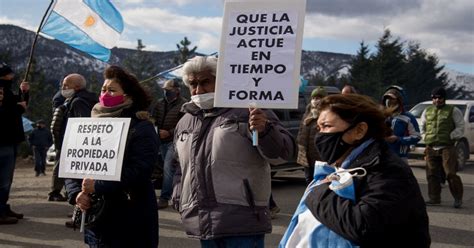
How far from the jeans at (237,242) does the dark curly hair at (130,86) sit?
967 millimetres

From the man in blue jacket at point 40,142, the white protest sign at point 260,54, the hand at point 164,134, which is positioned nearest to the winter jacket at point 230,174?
the white protest sign at point 260,54

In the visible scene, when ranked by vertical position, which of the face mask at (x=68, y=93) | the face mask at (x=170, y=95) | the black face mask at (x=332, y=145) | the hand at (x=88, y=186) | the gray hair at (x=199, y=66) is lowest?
the hand at (x=88, y=186)

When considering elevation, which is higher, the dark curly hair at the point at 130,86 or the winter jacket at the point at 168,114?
the dark curly hair at the point at 130,86

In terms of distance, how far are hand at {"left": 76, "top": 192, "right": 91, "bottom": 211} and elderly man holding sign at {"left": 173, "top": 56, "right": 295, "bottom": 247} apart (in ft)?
1.80

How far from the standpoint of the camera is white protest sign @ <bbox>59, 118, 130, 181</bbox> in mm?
3618

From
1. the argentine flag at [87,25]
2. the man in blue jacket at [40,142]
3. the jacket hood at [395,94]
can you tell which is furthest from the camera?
the man in blue jacket at [40,142]

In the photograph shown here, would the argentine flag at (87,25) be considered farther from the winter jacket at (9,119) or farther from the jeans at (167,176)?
the jeans at (167,176)

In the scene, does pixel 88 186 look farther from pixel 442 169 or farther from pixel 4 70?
pixel 442 169

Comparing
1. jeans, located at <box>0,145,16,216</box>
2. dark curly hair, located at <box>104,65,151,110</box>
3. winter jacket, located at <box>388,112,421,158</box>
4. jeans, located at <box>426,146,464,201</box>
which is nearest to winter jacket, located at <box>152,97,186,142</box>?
jeans, located at <box>0,145,16,216</box>

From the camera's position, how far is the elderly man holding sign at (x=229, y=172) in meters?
3.42

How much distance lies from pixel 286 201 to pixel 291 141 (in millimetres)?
6343

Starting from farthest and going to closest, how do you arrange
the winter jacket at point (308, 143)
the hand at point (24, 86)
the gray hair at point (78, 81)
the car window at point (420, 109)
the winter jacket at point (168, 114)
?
1. the car window at point (420, 109)
2. the winter jacket at point (168, 114)
3. the winter jacket at point (308, 143)
4. the hand at point (24, 86)
5. the gray hair at point (78, 81)

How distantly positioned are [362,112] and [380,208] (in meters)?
0.43

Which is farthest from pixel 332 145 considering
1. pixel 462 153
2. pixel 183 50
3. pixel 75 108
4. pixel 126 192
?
pixel 183 50
